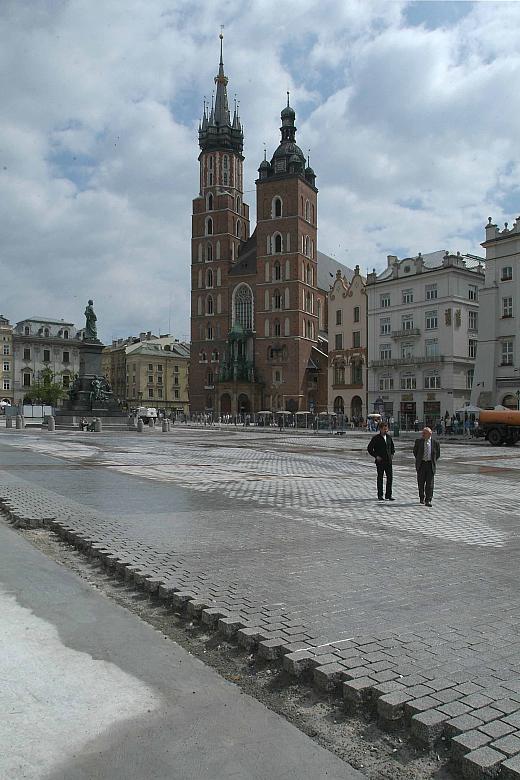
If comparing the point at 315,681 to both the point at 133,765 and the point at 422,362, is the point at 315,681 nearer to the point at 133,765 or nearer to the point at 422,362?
the point at 133,765

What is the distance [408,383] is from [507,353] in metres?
14.7

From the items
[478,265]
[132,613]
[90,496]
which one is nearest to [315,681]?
[132,613]

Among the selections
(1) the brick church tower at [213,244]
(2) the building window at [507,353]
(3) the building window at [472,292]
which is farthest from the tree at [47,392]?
(2) the building window at [507,353]

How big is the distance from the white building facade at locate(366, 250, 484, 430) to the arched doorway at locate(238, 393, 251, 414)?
2432 cm

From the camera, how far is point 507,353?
166ft

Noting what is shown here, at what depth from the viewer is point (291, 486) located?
15.3m

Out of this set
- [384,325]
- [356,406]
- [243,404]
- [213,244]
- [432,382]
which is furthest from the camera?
[213,244]

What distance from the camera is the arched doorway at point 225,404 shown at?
89.9 m

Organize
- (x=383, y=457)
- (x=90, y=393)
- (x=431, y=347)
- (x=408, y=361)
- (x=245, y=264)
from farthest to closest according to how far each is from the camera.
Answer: (x=245, y=264)
(x=408, y=361)
(x=431, y=347)
(x=90, y=393)
(x=383, y=457)

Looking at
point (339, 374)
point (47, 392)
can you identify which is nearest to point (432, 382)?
point (339, 374)

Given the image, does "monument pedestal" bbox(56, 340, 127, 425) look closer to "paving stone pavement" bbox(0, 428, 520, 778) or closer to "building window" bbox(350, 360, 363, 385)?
"building window" bbox(350, 360, 363, 385)

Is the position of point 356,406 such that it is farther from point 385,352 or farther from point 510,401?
point 510,401

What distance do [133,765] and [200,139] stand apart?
107943 mm

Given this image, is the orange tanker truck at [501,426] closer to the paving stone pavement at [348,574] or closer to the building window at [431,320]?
the paving stone pavement at [348,574]
